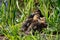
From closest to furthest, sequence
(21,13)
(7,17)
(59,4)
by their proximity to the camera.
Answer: (59,4)
(7,17)
(21,13)

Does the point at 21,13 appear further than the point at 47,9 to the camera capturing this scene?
Yes

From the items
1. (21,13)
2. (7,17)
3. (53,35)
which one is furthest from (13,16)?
(53,35)

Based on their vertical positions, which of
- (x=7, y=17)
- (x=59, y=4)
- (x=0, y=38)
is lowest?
(x=0, y=38)

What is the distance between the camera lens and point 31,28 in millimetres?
2326

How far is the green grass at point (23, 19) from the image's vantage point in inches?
81.9

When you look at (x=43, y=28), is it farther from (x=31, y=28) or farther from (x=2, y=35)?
(x=2, y=35)

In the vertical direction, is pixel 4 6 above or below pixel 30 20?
above

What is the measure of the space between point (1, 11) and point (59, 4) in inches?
25.7

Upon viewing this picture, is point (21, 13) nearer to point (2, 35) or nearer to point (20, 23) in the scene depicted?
point (20, 23)

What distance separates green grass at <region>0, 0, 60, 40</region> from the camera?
6.82ft

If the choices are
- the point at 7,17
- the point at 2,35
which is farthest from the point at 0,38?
the point at 7,17

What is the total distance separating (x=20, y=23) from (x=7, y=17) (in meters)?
0.15

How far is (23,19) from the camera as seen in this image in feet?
8.09

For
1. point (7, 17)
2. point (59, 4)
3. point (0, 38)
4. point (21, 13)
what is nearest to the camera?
point (59, 4)
